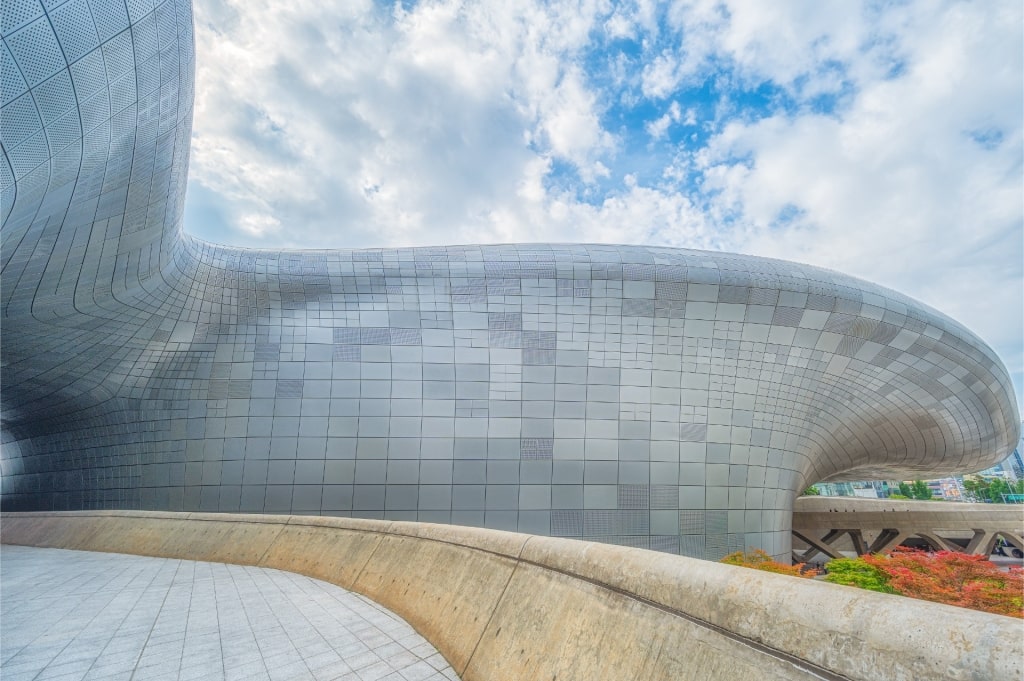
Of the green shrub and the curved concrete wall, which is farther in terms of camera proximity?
the green shrub

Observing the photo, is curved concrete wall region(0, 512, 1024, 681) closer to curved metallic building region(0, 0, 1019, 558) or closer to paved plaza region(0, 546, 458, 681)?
paved plaza region(0, 546, 458, 681)

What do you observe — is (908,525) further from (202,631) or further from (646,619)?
(202,631)

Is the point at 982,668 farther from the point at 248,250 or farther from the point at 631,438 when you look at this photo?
the point at 248,250

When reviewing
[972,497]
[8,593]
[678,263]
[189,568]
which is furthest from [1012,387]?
[972,497]

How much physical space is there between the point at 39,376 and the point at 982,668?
3009 centimetres

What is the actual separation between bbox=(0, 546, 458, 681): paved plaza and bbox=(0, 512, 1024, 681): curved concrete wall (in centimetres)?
53

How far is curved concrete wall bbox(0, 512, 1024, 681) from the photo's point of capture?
189 centimetres

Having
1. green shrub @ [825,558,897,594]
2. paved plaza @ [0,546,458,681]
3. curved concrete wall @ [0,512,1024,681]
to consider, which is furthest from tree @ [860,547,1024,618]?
paved plaza @ [0,546,458,681]

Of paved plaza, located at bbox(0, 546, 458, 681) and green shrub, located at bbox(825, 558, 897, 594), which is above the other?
paved plaza, located at bbox(0, 546, 458, 681)

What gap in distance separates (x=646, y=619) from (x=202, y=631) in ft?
19.8

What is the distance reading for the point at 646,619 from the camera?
3.09 m

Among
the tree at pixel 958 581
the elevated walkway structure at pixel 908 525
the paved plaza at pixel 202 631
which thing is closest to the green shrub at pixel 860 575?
the tree at pixel 958 581

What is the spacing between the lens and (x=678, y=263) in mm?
20172

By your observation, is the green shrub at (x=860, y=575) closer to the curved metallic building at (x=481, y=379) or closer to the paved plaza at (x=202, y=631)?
the curved metallic building at (x=481, y=379)
